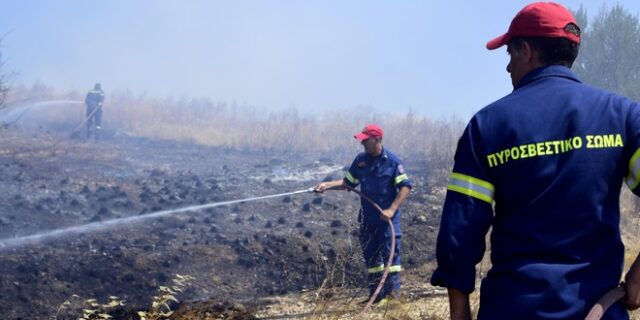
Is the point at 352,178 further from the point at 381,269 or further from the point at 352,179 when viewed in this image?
the point at 381,269

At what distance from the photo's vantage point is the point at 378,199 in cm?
736

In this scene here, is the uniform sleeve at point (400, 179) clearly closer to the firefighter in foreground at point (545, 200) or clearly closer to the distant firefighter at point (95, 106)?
the firefighter in foreground at point (545, 200)

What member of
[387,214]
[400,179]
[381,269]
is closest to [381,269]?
[381,269]

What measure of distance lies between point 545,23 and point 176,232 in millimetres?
7434

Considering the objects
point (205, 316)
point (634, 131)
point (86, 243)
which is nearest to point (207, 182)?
point (86, 243)

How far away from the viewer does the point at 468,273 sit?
2.23m

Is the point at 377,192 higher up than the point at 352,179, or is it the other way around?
the point at 352,179

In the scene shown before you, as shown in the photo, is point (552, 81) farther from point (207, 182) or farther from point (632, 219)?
point (207, 182)

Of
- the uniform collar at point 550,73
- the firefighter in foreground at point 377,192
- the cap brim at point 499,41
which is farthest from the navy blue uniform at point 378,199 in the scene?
the uniform collar at point 550,73

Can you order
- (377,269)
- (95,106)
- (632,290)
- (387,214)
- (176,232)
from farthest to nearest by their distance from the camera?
1. (95,106)
2. (176,232)
3. (377,269)
4. (387,214)
5. (632,290)

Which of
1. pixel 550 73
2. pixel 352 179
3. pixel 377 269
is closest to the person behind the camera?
pixel 550 73

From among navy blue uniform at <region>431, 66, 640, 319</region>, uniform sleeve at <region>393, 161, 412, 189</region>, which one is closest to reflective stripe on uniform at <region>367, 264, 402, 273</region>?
uniform sleeve at <region>393, 161, 412, 189</region>

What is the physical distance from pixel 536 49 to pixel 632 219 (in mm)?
10261

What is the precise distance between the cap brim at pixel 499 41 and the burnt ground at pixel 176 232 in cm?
251
